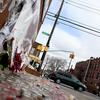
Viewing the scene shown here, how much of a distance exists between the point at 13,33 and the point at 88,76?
212 ft

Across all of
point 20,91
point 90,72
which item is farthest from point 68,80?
point 90,72

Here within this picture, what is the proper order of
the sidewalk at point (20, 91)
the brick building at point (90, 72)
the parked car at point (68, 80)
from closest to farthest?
the sidewalk at point (20, 91)
the parked car at point (68, 80)
the brick building at point (90, 72)

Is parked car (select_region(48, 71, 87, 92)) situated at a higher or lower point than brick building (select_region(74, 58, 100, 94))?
lower

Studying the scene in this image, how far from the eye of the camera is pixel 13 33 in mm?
7156

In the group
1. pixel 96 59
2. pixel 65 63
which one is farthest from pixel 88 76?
pixel 65 63

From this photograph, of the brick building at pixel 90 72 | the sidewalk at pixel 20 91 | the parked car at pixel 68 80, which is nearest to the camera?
the sidewalk at pixel 20 91

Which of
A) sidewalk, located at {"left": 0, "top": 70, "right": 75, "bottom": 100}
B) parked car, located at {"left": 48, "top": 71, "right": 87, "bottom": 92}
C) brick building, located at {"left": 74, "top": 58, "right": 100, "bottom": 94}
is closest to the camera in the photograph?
sidewalk, located at {"left": 0, "top": 70, "right": 75, "bottom": 100}

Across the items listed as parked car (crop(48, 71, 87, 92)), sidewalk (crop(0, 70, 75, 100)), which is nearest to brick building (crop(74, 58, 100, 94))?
parked car (crop(48, 71, 87, 92))

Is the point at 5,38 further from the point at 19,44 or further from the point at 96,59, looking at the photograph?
the point at 96,59

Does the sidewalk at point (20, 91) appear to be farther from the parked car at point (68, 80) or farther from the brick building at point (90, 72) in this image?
the brick building at point (90, 72)

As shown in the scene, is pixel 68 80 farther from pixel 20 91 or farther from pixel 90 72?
pixel 90 72

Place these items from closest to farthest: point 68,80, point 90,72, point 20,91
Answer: point 20,91 < point 68,80 < point 90,72

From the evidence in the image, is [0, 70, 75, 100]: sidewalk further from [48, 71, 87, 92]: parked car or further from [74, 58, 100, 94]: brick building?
[74, 58, 100, 94]: brick building

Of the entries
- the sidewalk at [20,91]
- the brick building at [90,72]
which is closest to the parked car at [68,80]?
the brick building at [90,72]
